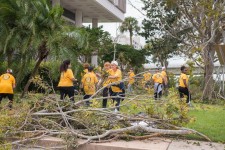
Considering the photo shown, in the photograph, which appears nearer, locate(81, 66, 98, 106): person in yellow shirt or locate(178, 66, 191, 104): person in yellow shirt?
locate(81, 66, 98, 106): person in yellow shirt

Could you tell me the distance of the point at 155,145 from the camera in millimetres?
6500

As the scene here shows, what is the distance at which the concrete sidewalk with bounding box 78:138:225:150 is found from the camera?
6.33 m

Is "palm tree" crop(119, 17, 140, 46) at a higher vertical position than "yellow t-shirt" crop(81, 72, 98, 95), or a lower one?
higher

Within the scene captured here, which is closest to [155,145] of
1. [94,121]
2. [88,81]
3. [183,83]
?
[94,121]

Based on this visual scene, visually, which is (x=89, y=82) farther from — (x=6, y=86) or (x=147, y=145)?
(x=147, y=145)

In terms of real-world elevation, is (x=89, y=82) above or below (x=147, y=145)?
above

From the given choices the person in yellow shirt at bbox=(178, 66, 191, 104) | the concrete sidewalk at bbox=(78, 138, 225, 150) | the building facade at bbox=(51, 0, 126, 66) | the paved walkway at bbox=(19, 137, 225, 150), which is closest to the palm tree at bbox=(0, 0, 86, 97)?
the person in yellow shirt at bbox=(178, 66, 191, 104)

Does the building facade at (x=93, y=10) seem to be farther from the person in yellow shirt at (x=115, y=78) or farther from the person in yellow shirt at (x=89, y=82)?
the person in yellow shirt at (x=115, y=78)

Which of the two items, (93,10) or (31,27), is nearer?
(31,27)

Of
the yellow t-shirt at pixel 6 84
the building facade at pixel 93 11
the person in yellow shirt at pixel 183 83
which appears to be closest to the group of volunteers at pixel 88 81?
the yellow t-shirt at pixel 6 84

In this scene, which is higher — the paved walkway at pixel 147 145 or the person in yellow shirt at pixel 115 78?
the person in yellow shirt at pixel 115 78

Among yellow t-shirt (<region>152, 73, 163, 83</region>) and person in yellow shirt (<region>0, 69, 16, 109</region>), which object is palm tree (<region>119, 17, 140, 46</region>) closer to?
yellow t-shirt (<region>152, 73, 163, 83</region>)

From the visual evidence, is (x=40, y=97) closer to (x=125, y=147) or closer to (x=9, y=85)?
(x=125, y=147)

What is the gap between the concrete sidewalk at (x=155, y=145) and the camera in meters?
6.33
